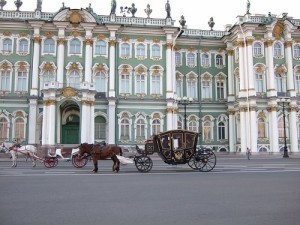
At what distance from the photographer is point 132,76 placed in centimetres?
4112

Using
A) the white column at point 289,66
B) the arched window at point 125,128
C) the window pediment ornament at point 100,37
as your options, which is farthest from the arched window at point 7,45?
the white column at point 289,66

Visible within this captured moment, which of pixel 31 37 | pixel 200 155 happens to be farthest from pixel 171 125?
pixel 200 155

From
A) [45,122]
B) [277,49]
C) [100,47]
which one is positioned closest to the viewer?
[45,122]

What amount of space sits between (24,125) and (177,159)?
25743 millimetres

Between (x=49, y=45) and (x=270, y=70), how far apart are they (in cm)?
2610

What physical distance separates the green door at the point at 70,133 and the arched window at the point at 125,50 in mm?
9807

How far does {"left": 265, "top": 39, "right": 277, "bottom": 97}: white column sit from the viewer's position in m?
41.1

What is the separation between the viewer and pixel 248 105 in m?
40.5

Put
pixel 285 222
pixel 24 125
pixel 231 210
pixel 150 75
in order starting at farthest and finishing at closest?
1. pixel 150 75
2. pixel 24 125
3. pixel 231 210
4. pixel 285 222

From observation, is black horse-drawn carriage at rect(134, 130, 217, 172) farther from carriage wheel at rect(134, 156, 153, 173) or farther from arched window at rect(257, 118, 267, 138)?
arched window at rect(257, 118, 267, 138)

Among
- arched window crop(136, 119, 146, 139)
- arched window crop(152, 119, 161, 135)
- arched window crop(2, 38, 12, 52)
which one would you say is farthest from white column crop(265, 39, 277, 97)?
arched window crop(2, 38, 12, 52)

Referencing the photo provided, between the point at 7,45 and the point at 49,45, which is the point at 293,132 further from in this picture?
the point at 7,45

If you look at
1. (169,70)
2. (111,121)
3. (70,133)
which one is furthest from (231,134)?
(70,133)

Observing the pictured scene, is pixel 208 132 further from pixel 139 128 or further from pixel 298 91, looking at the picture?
pixel 298 91
